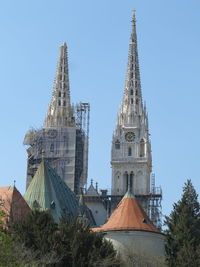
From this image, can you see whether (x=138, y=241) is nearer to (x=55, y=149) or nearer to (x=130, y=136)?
(x=55, y=149)

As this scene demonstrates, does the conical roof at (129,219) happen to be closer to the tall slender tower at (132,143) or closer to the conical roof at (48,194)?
the conical roof at (48,194)

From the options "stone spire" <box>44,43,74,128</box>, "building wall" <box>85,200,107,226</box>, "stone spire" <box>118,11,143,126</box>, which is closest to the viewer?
"building wall" <box>85,200,107,226</box>

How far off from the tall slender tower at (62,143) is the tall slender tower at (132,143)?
3780mm

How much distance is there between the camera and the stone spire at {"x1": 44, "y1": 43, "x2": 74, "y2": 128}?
9325 centimetres

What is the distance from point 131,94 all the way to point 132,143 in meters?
6.09

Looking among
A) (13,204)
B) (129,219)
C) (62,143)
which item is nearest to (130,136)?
(62,143)

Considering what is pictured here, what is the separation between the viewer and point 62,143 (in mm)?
91312

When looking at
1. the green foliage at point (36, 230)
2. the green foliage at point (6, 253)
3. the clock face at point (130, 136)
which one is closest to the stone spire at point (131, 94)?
the clock face at point (130, 136)

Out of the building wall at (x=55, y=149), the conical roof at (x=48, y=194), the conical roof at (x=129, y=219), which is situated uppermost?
the building wall at (x=55, y=149)

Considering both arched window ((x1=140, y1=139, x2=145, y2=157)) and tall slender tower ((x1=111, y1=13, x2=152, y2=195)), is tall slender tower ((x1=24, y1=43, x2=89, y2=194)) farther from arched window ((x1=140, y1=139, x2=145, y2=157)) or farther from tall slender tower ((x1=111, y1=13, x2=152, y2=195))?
arched window ((x1=140, y1=139, x2=145, y2=157))

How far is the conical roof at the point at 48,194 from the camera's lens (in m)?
63.9

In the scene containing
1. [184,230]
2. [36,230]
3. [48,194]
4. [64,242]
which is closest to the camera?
[64,242]

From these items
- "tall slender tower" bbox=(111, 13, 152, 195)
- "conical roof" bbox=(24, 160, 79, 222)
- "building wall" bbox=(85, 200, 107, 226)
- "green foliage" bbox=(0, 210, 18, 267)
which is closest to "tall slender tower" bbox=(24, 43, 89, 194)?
"building wall" bbox=(85, 200, 107, 226)

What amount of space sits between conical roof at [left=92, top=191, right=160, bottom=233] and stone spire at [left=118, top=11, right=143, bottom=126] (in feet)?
110
